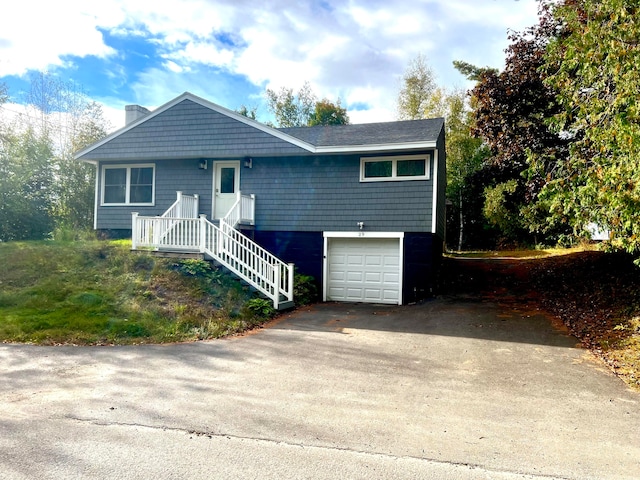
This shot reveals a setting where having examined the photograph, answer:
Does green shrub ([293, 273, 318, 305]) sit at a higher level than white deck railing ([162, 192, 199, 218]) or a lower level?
lower

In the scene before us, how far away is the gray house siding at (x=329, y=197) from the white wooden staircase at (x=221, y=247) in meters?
1.86

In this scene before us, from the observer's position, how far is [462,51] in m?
16.3

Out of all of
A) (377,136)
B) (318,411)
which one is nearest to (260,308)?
(318,411)

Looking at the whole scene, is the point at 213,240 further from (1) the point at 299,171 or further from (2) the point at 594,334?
(2) the point at 594,334

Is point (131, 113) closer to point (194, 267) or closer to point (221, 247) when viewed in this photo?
point (221, 247)

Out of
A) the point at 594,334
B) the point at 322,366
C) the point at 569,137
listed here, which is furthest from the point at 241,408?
the point at 569,137

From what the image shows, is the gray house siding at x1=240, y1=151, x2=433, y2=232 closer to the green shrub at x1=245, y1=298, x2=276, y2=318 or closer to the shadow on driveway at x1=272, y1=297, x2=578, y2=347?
the shadow on driveway at x1=272, y1=297, x2=578, y2=347

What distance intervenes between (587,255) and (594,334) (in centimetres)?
872

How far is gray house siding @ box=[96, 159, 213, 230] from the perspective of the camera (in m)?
13.6

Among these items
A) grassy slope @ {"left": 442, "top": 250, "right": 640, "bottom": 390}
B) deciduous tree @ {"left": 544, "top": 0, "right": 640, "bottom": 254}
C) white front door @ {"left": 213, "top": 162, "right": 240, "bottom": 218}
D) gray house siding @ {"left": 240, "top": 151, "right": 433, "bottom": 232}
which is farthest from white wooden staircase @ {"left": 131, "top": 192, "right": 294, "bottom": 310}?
deciduous tree @ {"left": 544, "top": 0, "right": 640, "bottom": 254}

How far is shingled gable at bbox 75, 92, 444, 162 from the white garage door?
108 inches

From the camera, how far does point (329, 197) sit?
12516 mm

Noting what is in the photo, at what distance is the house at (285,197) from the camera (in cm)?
1124

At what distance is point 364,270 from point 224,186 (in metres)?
5.31
